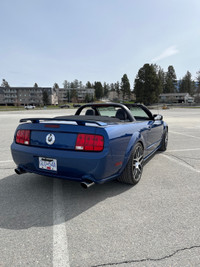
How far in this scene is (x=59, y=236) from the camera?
2045mm

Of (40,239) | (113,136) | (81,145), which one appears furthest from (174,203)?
(40,239)

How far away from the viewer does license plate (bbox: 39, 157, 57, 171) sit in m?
2.71

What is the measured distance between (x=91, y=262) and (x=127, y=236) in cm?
50

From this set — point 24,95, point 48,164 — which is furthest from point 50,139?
point 24,95

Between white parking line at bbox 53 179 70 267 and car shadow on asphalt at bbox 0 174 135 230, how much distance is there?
2.1 inches

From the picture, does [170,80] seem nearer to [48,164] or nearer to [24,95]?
[24,95]

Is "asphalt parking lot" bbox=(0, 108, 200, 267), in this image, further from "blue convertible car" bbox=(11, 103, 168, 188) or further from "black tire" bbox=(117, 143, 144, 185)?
"blue convertible car" bbox=(11, 103, 168, 188)

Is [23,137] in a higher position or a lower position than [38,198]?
higher

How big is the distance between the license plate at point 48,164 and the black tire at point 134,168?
111 cm

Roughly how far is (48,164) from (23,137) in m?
0.70

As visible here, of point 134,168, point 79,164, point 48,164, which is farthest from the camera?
point 134,168

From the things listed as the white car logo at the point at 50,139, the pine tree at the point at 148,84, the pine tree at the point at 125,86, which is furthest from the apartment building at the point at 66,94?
the white car logo at the point at 50,139

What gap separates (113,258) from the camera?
1.75 m

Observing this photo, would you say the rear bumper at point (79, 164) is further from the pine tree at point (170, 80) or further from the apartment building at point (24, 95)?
the pine tree at point (170, 80)
